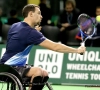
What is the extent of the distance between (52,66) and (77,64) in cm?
55

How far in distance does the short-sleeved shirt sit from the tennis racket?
32.6 inches

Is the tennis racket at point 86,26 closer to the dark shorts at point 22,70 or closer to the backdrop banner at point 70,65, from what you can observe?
the dark shorts at point 22,70

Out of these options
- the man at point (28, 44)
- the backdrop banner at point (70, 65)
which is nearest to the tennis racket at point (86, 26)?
the man at point (28, 44)

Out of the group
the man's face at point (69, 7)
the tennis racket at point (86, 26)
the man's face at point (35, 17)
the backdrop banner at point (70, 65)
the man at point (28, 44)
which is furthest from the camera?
the man's face at point (69, 7)

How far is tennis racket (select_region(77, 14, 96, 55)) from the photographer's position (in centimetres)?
852

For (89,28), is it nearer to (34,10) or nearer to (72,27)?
(34,10)

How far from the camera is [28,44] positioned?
→ 7973mm

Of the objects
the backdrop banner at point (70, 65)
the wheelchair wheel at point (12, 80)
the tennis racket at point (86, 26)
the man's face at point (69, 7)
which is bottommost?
the backdrop banner at point (70, 65)

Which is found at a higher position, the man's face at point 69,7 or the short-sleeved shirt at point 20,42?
the short-sleeved shirt at point 20,42

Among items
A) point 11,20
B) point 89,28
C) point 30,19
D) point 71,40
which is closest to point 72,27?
point 71,40

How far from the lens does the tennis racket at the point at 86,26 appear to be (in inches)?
336

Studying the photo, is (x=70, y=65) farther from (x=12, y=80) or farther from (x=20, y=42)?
(x=12, y=80)

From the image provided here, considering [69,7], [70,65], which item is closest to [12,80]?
[70,65]

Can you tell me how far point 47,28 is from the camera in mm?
15156
